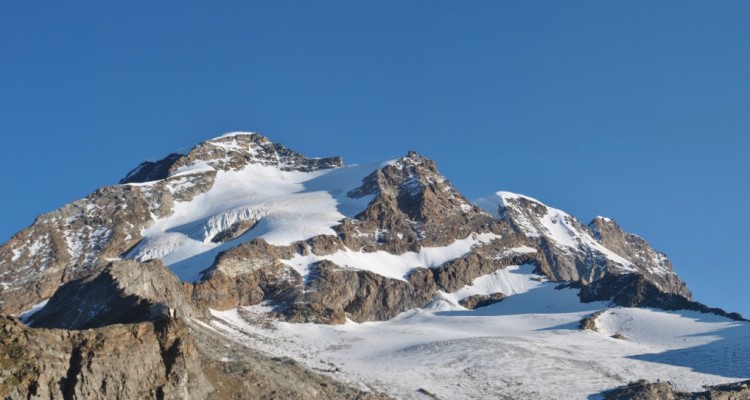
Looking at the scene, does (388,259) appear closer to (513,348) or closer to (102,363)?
(513,348)

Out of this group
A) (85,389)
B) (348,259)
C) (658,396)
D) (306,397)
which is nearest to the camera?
(85,389)

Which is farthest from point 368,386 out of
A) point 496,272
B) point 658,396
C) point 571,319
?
point 496,272

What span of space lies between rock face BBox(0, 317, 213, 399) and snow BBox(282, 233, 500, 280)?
9980 cm

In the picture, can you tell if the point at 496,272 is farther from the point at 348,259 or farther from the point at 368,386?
the point at 368,386

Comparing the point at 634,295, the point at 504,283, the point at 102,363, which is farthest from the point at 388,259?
the point at 102,363

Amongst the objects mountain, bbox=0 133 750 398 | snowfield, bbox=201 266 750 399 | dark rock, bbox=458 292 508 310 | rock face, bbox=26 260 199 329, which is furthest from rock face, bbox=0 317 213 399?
dark rock, bbox=458 292 508 310

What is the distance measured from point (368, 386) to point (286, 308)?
172 ft

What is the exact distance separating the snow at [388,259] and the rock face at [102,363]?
99.8 meters

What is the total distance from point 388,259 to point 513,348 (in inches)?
2780

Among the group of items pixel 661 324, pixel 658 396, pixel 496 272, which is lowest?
pixel 658 396

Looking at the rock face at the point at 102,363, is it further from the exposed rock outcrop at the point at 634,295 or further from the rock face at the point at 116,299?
the exposed rock outcrop at the point at 634,295

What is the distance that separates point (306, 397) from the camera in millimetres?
82562

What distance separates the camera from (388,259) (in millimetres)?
186625

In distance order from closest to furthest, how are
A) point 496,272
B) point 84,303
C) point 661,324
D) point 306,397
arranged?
point 306,397
point 84,303
point 661,324
point 496,272
